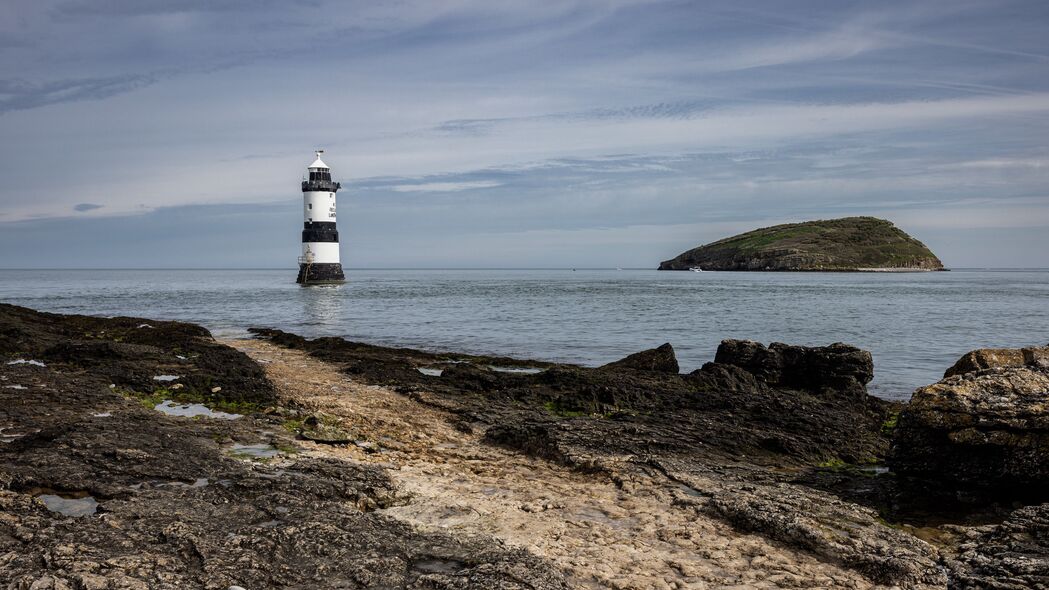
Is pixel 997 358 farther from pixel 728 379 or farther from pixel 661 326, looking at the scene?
pixel 661 326

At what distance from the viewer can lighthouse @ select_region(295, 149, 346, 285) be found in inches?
2803

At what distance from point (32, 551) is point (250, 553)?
161 cm

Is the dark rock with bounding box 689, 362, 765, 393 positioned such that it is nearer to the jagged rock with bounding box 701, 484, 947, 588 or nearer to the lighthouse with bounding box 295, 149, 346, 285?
the jagged rock with bounding box 701, 484, 947, 588

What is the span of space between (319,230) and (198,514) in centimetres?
7066

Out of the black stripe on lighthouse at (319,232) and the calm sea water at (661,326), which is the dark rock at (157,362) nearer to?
the calm sea water at (661,326)

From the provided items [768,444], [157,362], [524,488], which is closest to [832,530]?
[524,488]

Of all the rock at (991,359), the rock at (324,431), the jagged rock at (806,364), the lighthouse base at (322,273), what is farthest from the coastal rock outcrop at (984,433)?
the lighthouse base at (322,273)

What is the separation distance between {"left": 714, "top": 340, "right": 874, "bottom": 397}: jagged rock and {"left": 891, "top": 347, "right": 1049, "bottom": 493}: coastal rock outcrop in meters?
7.21

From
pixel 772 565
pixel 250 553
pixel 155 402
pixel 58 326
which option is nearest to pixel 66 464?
pixel 250 553

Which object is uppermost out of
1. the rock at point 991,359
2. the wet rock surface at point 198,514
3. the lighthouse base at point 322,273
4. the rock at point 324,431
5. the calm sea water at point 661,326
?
the lighthouse base at point 322,273

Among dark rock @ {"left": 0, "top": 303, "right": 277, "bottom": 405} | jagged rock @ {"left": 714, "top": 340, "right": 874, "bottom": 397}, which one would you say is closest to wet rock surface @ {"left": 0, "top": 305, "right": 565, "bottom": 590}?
dark rock @ {"left": 0, "top": 303, "right": 277, "bottom": 405}

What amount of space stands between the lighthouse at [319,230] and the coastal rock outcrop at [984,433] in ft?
224

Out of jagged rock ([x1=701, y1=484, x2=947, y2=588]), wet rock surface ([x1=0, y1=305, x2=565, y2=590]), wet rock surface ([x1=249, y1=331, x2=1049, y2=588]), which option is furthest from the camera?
wet rock surface ([x1=249, y1=331, x2=1049, y2=588])

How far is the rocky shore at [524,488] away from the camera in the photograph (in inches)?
233
